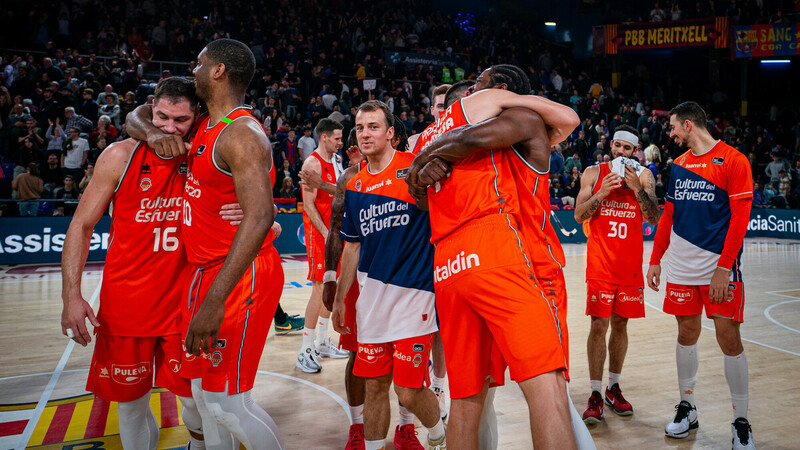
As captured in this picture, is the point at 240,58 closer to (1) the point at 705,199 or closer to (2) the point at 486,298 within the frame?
(2) the point at 486,298

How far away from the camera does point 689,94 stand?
28.3 metres

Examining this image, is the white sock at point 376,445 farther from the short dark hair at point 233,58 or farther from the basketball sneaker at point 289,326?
the basketball sneaker at point 289,326

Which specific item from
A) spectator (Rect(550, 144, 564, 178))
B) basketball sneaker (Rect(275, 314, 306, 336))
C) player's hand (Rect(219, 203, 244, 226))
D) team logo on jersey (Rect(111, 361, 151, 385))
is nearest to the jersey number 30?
player's hand (Rect(219, 203, 244, 226))

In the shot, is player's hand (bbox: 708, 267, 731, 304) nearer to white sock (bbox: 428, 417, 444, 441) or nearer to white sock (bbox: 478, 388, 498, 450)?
white sock (bbox: 478, 388, 498, 450)

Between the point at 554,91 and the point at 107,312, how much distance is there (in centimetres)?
Result: 2327

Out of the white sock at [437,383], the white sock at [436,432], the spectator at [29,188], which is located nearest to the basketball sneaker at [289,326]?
the white sock at [437,383]

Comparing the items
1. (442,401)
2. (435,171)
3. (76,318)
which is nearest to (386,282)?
(435,171)

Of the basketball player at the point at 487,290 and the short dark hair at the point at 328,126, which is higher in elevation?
the short dark hair at the point at 328,126

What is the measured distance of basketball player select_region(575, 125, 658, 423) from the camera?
4945 mm

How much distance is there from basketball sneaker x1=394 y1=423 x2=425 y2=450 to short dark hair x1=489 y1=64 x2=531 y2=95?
2341mm

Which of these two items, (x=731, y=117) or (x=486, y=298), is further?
(x=731, y=117)

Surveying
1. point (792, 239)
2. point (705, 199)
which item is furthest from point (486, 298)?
point (792, 239)

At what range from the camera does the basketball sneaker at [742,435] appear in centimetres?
411

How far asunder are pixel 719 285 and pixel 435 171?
260 centimetres
